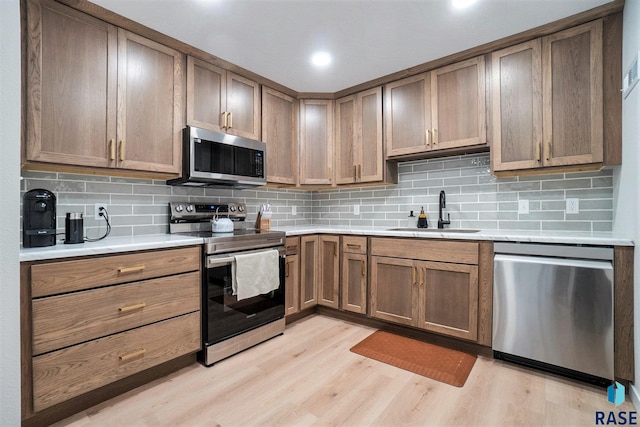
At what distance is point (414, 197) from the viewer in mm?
3137

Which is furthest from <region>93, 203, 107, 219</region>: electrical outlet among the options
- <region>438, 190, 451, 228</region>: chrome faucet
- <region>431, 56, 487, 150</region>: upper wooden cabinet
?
<region>438, 190, 451, 228</region>: chrome faucet

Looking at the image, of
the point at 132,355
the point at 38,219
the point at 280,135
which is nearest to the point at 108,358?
the point at 132,355

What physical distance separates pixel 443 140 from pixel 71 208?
9.20 ft

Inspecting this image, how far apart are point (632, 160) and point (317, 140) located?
2.42m

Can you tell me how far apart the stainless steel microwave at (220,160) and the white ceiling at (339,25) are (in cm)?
66

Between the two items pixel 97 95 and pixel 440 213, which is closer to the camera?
pixel 97 95

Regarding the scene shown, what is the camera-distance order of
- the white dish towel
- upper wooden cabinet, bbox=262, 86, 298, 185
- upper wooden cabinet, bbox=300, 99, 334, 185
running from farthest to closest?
upper wooden cabinet, bbox=300, 99, 334, 185, upper wooden cabinet, bbox=262, 86, 298, 185, the white dish towel

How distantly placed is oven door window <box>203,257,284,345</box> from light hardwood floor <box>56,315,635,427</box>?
22 cm

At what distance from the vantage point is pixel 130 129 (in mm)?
2094

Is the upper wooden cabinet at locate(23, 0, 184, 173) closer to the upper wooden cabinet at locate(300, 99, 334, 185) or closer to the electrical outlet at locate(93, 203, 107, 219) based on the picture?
the electrical outlet at locate(93, 203, 107, 219)

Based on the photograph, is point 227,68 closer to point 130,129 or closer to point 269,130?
point 269,130

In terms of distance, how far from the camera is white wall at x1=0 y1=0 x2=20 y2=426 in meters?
0.82

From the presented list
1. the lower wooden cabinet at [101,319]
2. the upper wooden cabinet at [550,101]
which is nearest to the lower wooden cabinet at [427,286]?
the upper wooden cabinet at [550,101]

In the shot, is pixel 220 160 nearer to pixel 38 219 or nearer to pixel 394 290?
pixel 38 219
